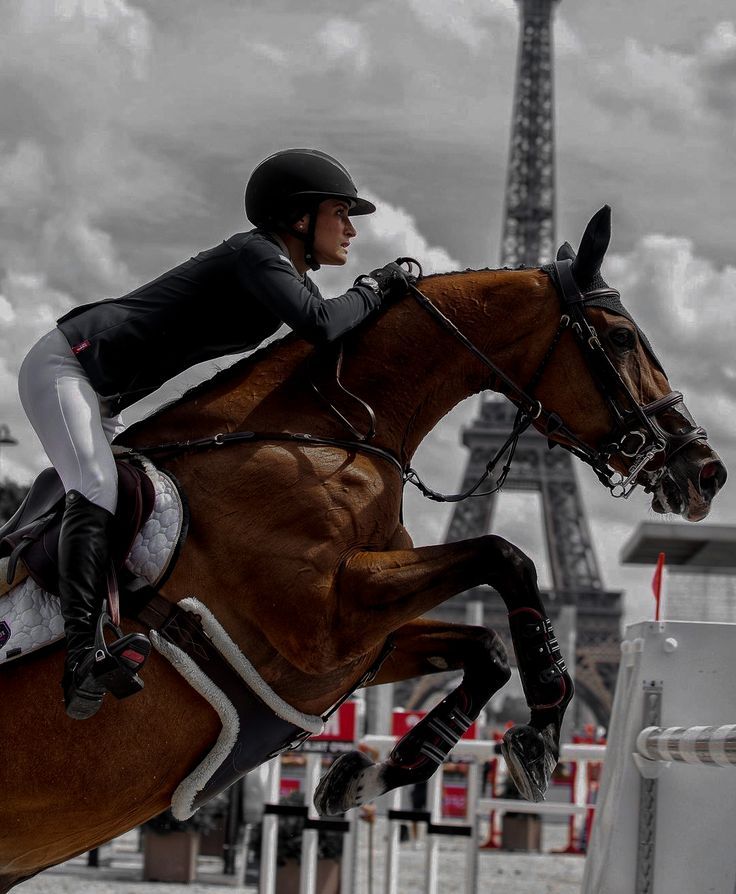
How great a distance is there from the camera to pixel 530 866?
15.2 metres

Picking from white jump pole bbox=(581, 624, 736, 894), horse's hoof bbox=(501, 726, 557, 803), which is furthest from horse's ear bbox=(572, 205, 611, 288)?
white jump pole bbox=(581, 624, 736, 894)

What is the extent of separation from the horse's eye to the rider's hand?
0.69m

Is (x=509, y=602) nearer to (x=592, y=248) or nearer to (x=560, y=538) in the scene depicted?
(x=592, y=248)

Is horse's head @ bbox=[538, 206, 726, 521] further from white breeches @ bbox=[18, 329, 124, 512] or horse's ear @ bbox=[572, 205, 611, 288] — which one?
white breeches @ bbox=[18, 329, 124, 512]

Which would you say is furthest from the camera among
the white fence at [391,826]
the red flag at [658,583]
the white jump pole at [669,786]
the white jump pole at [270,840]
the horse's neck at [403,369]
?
the white jump pole at [270,840]

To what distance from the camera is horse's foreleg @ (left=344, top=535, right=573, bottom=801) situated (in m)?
3.63

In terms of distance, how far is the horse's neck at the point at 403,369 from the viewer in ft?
13.0

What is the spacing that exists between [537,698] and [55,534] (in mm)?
1574

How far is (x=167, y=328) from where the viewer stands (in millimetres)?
3922

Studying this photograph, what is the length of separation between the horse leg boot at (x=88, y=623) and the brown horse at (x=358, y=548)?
0.20 meters

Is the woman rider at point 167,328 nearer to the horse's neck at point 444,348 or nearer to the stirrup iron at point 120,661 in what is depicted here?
the stirrup iron at point 120,661

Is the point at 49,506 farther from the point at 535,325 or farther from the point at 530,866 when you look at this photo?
the point at 530,866

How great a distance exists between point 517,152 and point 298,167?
2285 inches

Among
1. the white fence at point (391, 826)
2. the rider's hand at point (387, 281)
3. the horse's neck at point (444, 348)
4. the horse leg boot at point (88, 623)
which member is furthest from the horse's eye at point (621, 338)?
the white fence at point (391, 826)
